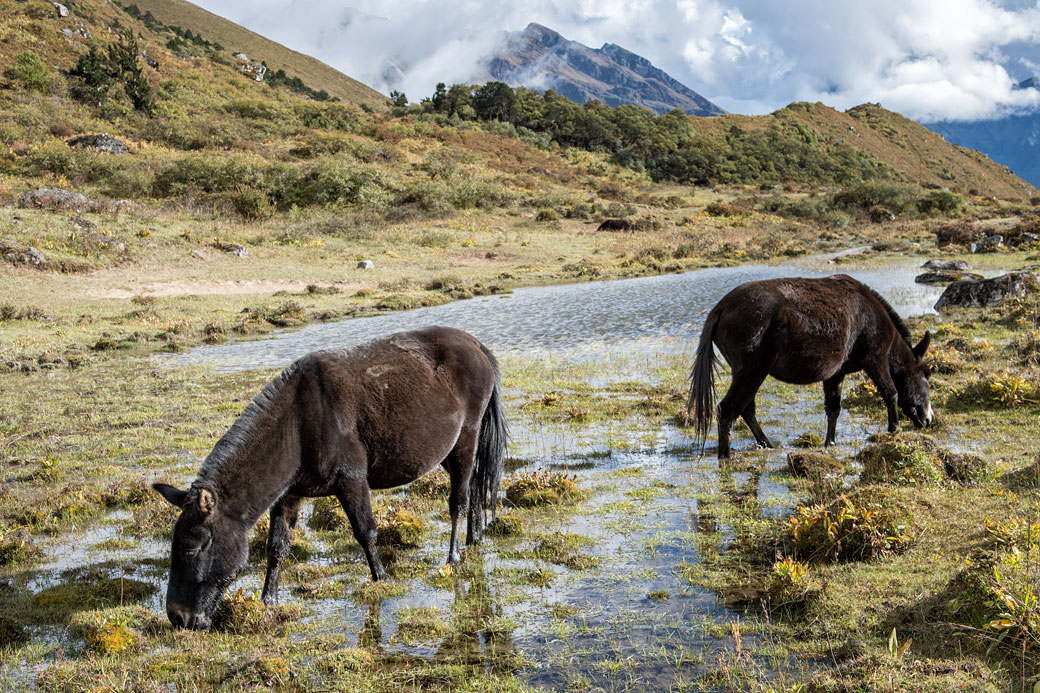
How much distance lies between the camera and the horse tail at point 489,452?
23.0 ft

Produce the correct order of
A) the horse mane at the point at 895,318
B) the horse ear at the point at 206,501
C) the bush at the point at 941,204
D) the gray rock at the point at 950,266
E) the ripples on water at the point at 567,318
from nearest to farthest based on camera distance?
1. the horse ear at the point at 206,501
2. the horse mane at the point at 895,318
3. the ripples on water at the point at 567,318
4. the gray rock at the point at 950,266
5. the bush at the point at 941,204

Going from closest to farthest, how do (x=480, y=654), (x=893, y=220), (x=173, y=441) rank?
(x=480, y=654), (x=173, y=441), (x=893, y=220)

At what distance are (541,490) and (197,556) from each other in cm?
399

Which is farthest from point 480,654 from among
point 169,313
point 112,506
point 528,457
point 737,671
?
point 169,313

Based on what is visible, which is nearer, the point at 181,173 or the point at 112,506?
the point at 112,506

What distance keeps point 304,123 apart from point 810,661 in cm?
6137

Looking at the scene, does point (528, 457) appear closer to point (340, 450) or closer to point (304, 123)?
point (340, 450)

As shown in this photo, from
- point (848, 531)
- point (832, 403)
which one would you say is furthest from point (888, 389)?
point (848, 531)

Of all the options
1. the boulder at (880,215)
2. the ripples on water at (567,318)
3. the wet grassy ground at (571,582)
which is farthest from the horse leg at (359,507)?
the boulder at (880,215)

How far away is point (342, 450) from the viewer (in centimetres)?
552

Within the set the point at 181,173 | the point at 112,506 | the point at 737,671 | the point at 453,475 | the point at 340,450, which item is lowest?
the point at 112,506

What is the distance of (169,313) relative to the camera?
21719mm

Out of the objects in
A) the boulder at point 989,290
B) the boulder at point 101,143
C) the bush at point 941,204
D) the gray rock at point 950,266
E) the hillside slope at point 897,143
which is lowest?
the boulder at point 989,290

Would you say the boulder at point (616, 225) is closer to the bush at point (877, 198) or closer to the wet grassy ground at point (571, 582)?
the bush at point (877, 198)
